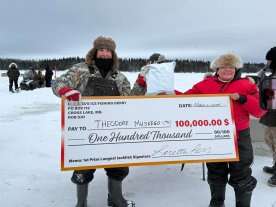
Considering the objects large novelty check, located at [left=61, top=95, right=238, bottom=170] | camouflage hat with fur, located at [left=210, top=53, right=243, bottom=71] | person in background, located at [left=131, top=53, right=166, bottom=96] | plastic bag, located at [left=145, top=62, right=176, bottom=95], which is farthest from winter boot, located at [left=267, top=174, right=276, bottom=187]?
person in background, located at [left=131, top=53, right=166, bottom=96]

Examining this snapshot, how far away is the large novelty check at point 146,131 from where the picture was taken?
3842 millimetres

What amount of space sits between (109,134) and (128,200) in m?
0.98

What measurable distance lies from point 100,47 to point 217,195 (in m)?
1.97

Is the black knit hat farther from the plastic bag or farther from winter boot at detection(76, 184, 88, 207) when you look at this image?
winter boot at detection(76, 184, 88, 207)

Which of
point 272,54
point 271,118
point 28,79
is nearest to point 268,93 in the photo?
point 271,118

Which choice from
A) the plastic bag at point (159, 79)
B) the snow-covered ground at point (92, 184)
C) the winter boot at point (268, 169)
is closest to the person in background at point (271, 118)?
the winter boot at point (268, 169)

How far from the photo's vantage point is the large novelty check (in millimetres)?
3842

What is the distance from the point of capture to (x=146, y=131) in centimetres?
399

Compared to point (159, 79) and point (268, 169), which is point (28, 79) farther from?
point (268, 169)

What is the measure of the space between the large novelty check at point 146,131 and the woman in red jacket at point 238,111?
0.11 meters

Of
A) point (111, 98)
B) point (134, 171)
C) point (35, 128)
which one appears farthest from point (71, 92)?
point (35, 128)

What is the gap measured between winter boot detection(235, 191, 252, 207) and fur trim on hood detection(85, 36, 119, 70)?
A: 180 centimetres

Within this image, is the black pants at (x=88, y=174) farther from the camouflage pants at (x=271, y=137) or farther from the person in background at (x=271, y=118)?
the camouflage pants at (x=271, y=137)

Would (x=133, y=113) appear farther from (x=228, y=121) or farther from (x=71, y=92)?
(x=228, y=121)
